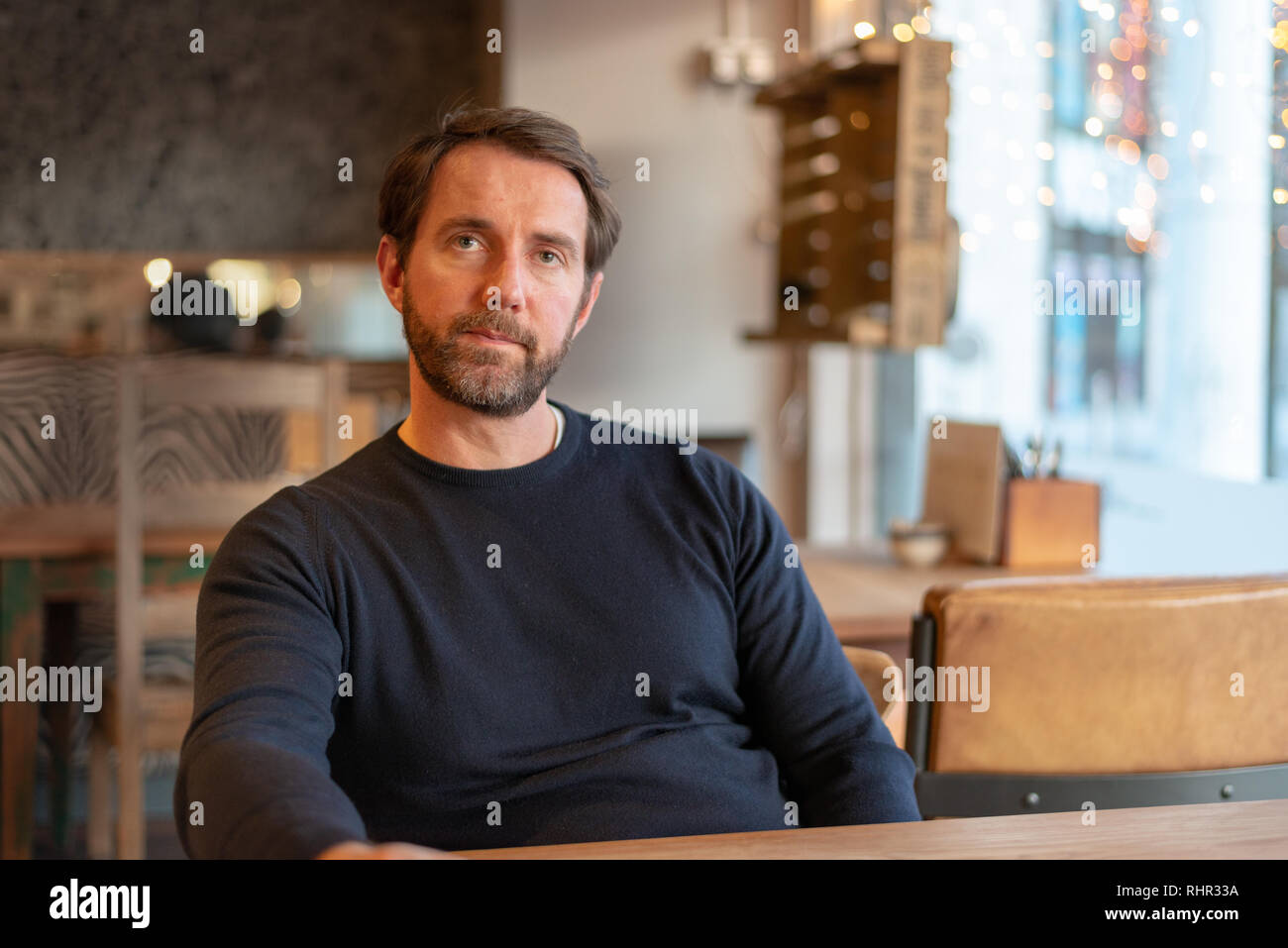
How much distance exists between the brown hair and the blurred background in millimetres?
121

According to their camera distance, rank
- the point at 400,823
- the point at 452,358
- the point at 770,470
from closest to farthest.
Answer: the point at 400,823
the point at 452,358
the point at 770,470

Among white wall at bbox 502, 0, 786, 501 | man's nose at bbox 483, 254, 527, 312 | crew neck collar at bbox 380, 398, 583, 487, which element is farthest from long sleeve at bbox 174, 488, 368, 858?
white wall at bbox 502, 0, 786, 501

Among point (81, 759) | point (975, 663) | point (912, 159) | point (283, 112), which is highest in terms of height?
point (283, 112)

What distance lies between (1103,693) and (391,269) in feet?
2.89

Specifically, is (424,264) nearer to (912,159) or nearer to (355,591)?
(355,591)

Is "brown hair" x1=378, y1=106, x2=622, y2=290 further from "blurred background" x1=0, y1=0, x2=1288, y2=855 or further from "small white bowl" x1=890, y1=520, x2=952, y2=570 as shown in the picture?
"small white bowl" x1=890, y1=520, x2=952, y2=570

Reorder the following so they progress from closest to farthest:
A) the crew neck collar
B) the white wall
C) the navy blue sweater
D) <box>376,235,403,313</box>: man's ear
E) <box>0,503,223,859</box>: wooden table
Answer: the navy blue sweater → the crew neck collar → <box>376,235,403,313</box>: man's ear → <box>0,503,223,859</box>: wooden table → the white wall

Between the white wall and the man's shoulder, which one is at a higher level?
the white wall

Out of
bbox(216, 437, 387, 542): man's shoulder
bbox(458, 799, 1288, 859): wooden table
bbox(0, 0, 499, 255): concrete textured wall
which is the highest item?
bbox(0, 0, 499, 255): concrete textured wall

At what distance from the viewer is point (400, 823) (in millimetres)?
1189

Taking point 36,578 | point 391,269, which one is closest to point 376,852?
point 391,269

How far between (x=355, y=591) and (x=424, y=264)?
0.36 meters

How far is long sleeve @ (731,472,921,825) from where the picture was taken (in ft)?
4.12

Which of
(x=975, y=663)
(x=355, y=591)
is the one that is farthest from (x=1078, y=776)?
(x=355, y=591)
